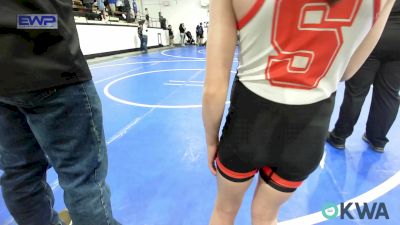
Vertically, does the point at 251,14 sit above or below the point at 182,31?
above

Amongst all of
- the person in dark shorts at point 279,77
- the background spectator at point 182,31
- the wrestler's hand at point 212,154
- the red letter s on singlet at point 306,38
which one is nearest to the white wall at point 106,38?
the background spectator at point 182,31

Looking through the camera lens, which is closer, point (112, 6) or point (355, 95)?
point (355, 95)

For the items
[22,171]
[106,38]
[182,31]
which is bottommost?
[182,31]

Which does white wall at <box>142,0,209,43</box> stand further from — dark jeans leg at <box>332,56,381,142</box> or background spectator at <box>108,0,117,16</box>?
dark jeans leg at <box>332,56,381,142</box>

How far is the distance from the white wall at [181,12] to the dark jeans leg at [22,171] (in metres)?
16.6

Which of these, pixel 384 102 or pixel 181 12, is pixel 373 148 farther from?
pixel 181 12

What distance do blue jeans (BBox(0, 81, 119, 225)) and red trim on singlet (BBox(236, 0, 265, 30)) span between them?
0.58 m

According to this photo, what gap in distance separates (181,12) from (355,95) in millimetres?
16289

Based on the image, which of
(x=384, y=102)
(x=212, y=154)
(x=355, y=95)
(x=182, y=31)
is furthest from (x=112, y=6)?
(x=212, y=154)

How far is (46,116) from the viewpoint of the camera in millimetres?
808

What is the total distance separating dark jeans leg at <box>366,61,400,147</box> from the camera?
1.92 m

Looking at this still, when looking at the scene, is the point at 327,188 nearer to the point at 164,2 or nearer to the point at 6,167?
the point at 6,167

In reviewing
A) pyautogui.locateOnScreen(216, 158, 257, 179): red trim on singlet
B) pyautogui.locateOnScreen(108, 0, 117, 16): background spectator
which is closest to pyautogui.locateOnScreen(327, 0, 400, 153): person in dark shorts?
pyautogui.locateOnScreen(216, 158, 257, 179): red trim on singlet

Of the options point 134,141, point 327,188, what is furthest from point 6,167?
point 327,188
